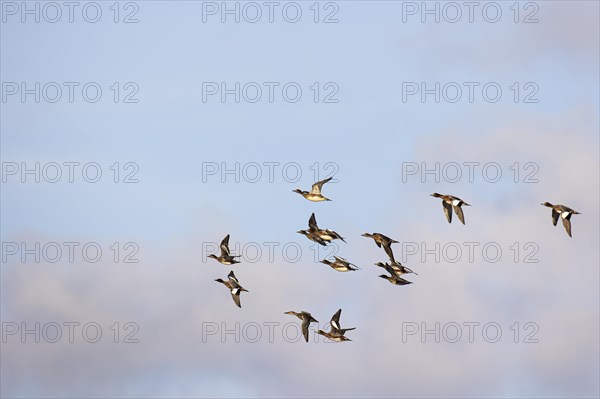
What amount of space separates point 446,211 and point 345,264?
9.25m

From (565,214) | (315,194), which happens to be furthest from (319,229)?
(565,214)

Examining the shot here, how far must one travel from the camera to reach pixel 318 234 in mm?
116938

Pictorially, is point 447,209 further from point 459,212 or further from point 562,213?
point 562,213

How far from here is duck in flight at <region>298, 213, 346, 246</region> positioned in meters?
116

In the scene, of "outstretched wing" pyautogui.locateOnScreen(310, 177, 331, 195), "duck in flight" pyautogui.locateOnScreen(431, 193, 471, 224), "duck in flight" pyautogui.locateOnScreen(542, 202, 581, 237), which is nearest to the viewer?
"duck in flight" pyautogui.locateOnScreen(542, 202, 581, 237)

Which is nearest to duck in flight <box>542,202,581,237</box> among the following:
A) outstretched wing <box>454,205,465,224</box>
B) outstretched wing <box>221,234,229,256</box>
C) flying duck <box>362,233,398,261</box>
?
outstretched wing <box>454,205,465,224</box>

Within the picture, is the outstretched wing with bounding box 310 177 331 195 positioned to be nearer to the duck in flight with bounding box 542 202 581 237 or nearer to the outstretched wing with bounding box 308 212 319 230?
the outstretched wing with bounding box 308 212 319 230

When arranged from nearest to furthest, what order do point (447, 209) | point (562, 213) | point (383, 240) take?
point (562, 213)
point (447, 209)
point (383, 240)

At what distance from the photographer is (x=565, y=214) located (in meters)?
111

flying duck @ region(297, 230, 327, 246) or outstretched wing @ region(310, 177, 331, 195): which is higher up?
outstretched wing @ region(310, 177, 331, 195)

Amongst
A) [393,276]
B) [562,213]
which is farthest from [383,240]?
[562,213]

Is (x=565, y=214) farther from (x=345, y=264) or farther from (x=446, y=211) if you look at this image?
(x=345, y=264)

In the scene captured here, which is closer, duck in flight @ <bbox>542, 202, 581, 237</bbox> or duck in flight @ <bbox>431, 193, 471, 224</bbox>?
duck in flight @ <bbox>542, 202, 581, 237</bbox>

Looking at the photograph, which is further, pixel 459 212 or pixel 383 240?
pixel 383 240
